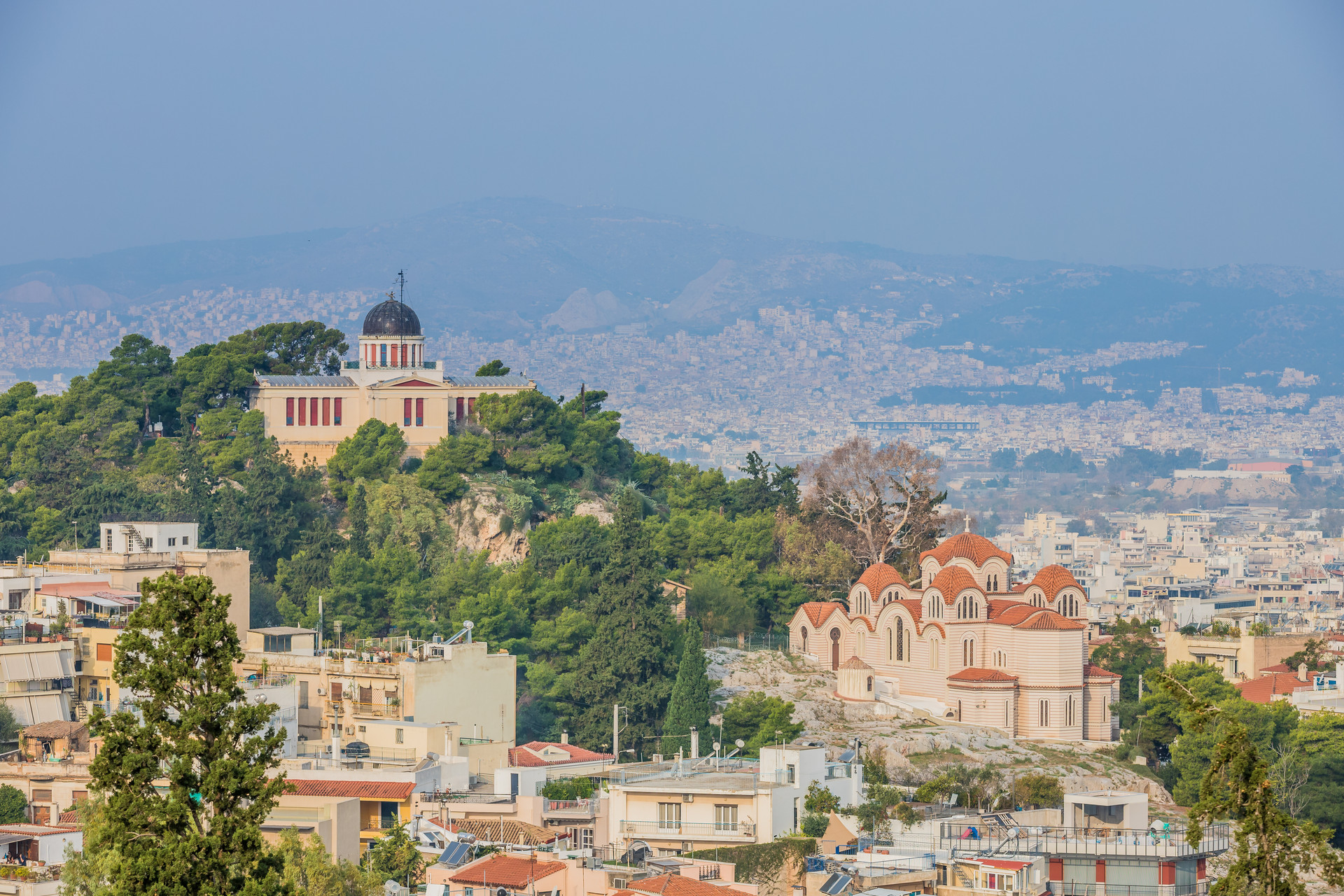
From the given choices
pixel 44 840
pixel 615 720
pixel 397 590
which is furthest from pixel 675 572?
pixel 44 840

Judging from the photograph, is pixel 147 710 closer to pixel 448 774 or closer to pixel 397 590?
pixel 448 774

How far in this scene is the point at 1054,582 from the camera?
2413 inches

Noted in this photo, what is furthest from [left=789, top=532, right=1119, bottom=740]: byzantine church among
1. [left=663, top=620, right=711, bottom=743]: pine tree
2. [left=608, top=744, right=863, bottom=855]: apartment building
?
[left=608, top=744, right=863, bottom=855]: apartment building

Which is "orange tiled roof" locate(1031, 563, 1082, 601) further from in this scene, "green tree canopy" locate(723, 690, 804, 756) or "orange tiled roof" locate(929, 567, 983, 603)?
"green tree canopy" locate(723, 690, 804, 756)

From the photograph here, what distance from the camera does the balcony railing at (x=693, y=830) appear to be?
37.8 m

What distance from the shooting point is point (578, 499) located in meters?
71.0

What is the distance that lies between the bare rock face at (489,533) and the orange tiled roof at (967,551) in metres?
12.2

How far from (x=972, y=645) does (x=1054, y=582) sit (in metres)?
3.24

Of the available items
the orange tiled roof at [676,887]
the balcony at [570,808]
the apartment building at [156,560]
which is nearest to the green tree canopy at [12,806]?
the balcony at [570,808]

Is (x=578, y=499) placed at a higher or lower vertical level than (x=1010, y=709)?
higher

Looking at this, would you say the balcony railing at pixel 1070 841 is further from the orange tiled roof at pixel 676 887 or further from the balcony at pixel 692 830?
the orange tiled roof at pixel 676 887

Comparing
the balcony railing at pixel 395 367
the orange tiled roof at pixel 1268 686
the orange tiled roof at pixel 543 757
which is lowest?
the orange tiled roof at pixel 543 757

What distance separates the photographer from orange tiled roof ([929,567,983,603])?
2366 inches

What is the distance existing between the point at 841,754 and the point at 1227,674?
25.9 metres
